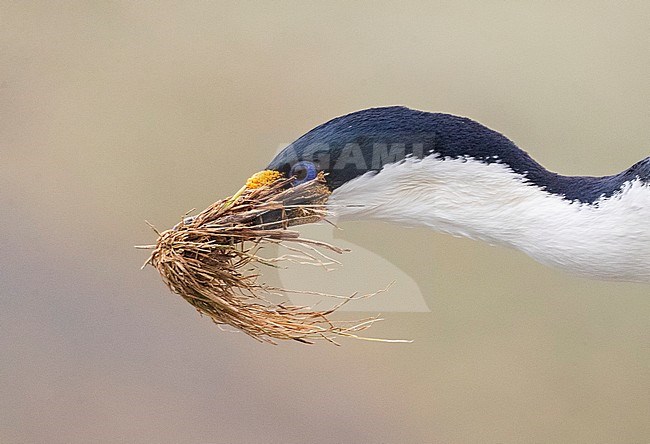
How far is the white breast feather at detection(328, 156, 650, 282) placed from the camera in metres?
0.88

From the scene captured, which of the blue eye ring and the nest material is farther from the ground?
the blue eye ring

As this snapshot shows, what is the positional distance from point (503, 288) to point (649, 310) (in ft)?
0.85

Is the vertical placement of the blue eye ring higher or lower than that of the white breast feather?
higher

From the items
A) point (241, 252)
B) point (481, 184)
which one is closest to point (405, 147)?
point (481, 184)

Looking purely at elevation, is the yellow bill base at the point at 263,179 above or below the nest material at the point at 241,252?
above

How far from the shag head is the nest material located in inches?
1.5

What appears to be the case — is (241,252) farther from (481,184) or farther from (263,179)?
(481,184)

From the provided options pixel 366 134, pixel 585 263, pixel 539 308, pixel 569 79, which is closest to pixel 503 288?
pixel 539 308

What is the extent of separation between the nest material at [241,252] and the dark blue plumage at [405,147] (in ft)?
0.10

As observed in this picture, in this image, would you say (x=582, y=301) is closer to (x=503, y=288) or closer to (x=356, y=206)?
(x=503, y=288)

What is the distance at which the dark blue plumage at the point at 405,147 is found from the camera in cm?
89

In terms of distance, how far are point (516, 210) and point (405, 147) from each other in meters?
0.14

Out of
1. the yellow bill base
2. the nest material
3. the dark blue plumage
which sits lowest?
the nest material

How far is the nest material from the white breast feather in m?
0.06
